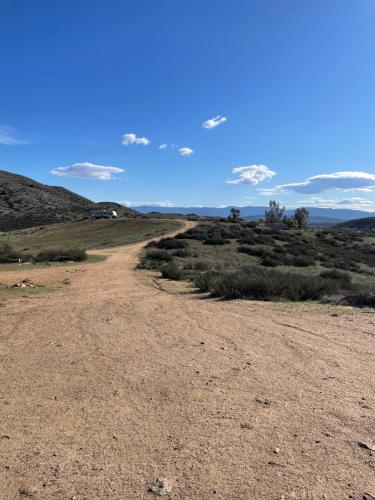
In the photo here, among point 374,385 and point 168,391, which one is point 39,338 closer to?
point 168,391

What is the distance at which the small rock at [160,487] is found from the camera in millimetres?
3689

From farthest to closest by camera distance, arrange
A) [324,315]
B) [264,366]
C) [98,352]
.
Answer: [324,315] < [98,352] < [264,366]

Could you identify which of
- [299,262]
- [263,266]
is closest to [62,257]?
[263,266]

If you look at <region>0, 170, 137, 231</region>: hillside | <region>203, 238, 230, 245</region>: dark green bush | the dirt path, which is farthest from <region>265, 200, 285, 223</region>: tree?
the dirt path

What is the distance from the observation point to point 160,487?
12.3ft

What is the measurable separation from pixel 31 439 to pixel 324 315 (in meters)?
8.11

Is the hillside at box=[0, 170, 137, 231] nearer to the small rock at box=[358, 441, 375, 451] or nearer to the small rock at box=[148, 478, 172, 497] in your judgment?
the small rock at box=[148, 478, 172, 497]

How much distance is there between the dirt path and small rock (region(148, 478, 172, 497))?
49mm

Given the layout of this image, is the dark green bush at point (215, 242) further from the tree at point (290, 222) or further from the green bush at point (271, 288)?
the tree at point (290, 222)

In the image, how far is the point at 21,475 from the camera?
3.96 m

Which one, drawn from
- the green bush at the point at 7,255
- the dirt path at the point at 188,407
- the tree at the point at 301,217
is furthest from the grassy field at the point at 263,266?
the tree at the point at 301,217

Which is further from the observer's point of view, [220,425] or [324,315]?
[324,315]

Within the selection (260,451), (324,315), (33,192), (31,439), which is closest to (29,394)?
(31,439)

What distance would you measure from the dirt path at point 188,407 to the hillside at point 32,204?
78923mm
